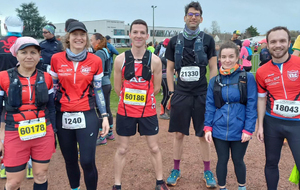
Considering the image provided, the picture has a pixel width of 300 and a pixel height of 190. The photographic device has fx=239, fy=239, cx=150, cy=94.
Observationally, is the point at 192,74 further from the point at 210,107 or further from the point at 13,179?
the point at 13,179

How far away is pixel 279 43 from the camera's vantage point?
2707 millimetres

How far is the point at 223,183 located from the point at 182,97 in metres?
1.31

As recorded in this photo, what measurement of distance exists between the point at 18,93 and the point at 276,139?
115 inches

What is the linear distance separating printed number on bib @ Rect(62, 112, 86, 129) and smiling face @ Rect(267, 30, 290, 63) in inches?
92.6

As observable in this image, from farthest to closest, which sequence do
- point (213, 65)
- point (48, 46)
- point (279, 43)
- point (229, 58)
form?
1. point (48, 46)
2. point (213, 65)
3. point (229, 58)
4. point (279, 43)

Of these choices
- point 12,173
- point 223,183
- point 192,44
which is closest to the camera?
point 12,173

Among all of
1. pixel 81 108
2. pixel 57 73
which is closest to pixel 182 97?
pixel 81 108

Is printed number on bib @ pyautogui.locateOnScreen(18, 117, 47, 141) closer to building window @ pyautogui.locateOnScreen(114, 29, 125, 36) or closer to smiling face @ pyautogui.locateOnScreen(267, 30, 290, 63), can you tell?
smiling face @ pyautogui.locateOnScreen(267, 30, 290, 63)

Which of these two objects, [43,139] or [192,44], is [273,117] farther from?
[43,139]

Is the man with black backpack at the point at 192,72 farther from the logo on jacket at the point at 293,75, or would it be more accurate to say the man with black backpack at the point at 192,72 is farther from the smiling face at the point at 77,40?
the smiling face at the point at 77,40

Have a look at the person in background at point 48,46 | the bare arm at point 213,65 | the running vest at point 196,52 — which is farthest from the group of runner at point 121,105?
the person in background at point 48,46

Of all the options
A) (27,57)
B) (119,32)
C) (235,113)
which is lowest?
(235,113)

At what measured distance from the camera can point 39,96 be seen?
8.32 ft

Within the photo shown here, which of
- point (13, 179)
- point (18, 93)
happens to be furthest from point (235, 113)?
point (13, 179)
